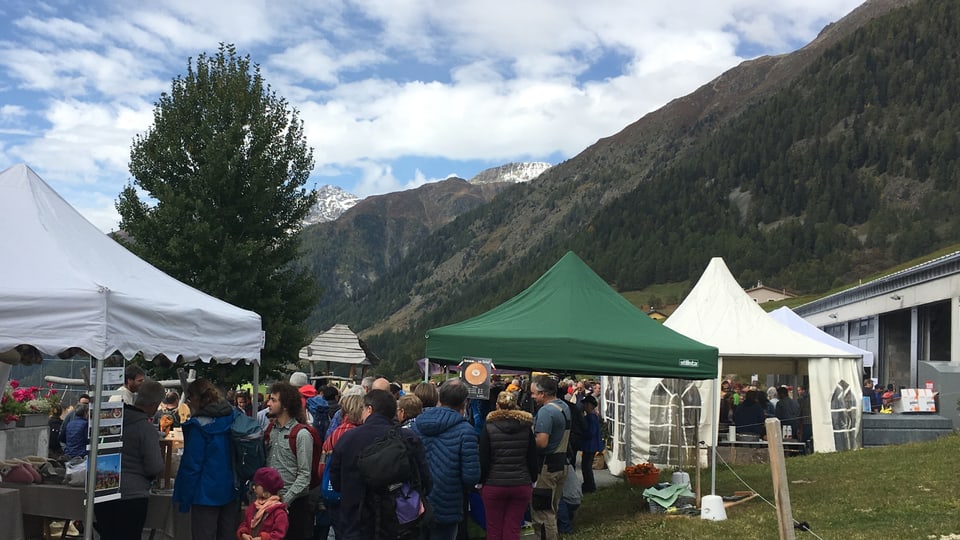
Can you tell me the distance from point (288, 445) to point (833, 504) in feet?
23.9

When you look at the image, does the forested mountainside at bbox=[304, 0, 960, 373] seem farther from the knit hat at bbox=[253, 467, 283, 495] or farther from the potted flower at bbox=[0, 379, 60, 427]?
the knit hat at bbox=[253, 467, 283, 495]

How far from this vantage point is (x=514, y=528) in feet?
24.6

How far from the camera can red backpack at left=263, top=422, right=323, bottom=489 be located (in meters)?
7.52

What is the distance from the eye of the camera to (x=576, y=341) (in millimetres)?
9547

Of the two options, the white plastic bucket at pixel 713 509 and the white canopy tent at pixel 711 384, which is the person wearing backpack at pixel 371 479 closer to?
the white plastic bucket at pixel 713 509

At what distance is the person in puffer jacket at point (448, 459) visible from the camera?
7.07 m

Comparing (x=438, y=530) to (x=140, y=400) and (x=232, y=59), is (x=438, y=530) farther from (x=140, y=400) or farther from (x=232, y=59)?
(x=232, y=59)

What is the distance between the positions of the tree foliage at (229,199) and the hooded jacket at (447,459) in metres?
12.9

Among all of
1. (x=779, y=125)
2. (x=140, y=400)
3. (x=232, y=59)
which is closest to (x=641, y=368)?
(x=140, y=400)

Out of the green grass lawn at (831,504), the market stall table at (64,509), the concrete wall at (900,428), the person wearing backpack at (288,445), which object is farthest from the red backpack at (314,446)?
the concrete wall at (900,428)

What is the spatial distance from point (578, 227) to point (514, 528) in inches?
6507

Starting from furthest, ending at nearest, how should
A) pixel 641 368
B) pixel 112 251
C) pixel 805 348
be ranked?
pixel 805 348 → pixel 641 368 → pixel 112 251

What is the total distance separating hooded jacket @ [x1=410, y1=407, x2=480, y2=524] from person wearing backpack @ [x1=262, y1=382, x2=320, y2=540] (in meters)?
1.12

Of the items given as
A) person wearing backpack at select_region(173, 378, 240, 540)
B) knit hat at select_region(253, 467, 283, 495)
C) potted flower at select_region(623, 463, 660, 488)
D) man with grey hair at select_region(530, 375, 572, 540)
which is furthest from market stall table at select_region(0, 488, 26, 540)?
potted flower at select_region(623, 463, 660, 488)
